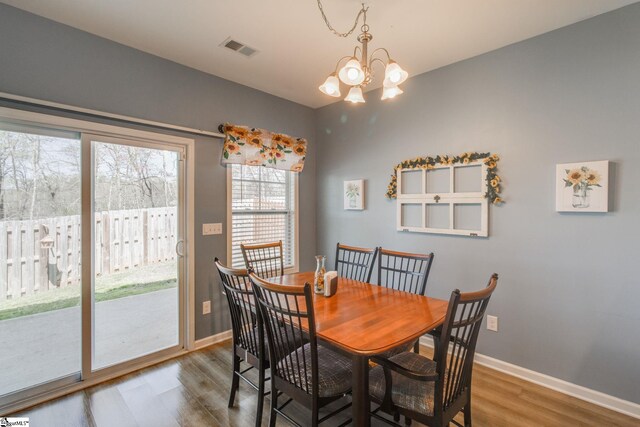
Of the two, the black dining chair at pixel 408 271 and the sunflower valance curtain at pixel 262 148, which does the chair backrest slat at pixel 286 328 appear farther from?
the sunflower valance curtain at pixel 262 148

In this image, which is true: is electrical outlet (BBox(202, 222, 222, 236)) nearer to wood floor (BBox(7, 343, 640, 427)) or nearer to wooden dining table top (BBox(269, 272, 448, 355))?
Result: wood floor (BBox(7, 343, 640, 427))

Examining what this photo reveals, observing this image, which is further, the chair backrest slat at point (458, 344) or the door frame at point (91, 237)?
the door frame at point (91, 237)

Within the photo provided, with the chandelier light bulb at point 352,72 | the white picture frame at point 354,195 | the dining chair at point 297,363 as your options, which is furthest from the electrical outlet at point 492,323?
the chandelier light bulb at point 352,72

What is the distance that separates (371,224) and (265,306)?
213 centimetres

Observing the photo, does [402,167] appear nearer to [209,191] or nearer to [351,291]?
[351,291]

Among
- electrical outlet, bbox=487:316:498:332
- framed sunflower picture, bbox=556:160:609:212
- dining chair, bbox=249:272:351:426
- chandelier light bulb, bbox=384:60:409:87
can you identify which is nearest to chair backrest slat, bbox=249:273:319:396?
dining chair, bbox=249:272:351:426

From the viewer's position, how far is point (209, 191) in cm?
307

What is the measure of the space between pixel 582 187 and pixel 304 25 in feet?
7.76

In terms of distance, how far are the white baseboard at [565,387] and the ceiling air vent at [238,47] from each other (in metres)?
3.38

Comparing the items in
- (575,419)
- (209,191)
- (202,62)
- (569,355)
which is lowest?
(575,419)

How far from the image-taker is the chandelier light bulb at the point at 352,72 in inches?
67.1

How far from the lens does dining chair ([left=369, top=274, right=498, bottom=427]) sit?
1.34 metres

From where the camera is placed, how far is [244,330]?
2.03 meters

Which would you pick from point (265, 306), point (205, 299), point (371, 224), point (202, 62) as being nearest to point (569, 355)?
point (371, 224)
